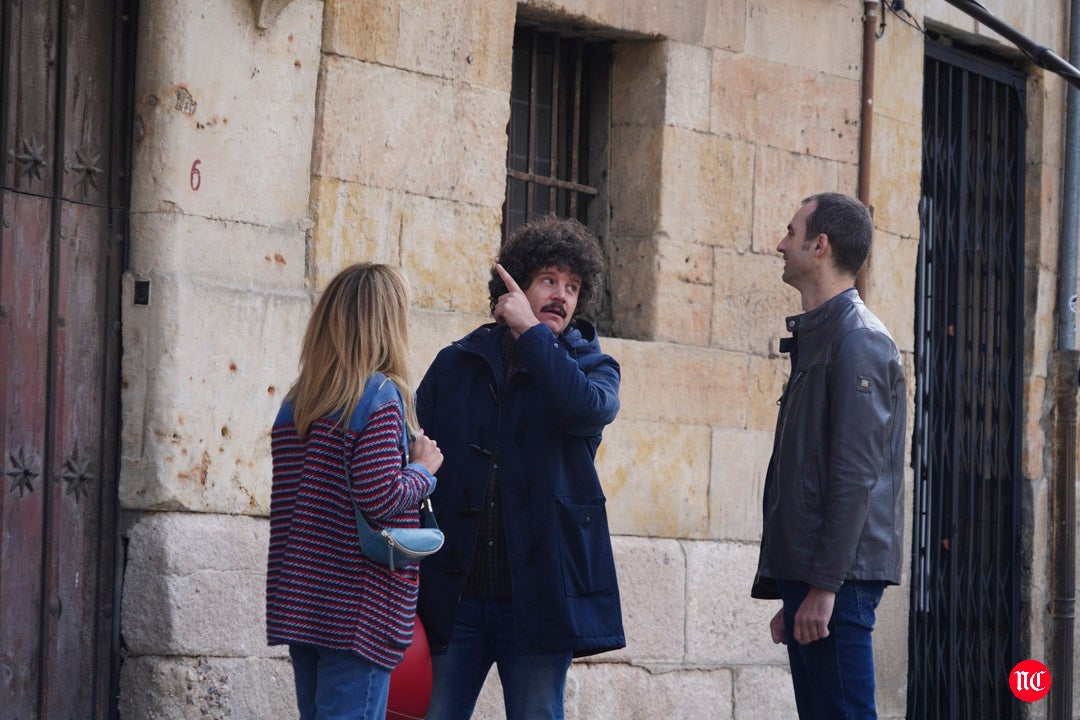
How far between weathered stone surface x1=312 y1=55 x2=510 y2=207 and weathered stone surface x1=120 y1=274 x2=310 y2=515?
622 mm

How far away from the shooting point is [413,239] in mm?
6402

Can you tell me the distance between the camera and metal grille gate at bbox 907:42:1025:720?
342 inches

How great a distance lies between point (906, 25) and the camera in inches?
330

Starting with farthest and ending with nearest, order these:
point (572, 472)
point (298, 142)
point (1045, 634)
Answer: point (1045, 634)
point (298, 142)
point (572, 472)

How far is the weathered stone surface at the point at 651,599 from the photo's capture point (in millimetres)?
6977

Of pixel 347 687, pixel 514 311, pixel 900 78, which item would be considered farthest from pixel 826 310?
pixel 900 78

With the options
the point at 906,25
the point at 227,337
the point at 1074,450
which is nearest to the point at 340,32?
the point at 227,337

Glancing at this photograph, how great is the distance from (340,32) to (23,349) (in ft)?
5.22

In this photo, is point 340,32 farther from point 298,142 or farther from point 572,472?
point 572,472

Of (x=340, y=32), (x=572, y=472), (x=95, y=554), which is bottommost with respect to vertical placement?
(x=95, y=554)

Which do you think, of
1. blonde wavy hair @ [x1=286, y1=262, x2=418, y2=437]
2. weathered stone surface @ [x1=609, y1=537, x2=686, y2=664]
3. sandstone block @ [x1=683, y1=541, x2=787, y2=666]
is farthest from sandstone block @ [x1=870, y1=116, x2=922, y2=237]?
blonde wavy hair @ [x1=286, y1=262, x2=418, y2=437]

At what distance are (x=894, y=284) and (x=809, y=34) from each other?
49.1 inches

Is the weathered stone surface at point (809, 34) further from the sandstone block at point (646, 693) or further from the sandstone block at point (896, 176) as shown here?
the sandstone block at point (646, 693)

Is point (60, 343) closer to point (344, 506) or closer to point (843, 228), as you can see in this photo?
point (344, 506)
